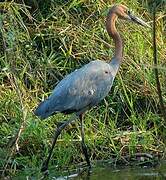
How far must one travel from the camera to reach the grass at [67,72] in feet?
23.9

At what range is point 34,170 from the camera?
22.8 ft

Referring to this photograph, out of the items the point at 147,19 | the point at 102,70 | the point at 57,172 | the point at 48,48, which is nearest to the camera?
the point at 57,172

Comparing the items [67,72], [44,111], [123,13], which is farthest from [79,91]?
[67,72]

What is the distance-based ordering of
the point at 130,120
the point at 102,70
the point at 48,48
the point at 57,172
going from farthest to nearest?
the point at 48,48, the point at 130,120, the point at 102,70, the point at 57,172

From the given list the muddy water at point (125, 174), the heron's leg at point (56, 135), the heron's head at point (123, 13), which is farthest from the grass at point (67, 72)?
the heron's head at point (123, 13)

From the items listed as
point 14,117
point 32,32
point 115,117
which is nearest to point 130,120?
point 115,117

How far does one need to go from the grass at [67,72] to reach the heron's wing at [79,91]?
29cm

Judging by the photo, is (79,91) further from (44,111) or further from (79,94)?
(44,111)

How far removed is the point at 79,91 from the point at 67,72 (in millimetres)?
1400

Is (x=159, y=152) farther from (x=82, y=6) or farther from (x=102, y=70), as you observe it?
(x=82, y=6)

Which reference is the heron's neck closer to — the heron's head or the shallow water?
the heron's head

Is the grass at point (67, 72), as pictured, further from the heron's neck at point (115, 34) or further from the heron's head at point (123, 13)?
the heron's head at point (123, 13)

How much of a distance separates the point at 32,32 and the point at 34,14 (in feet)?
0.99

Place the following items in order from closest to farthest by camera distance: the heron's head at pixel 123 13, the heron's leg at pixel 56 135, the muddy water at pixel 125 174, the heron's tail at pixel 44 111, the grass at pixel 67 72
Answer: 1. the muddy water at pixel 125 174
2. the heron's leg at pixel 56 135
3. the heron's tail at pixel 44 111
4. the grass at pixel 67 72
5. the heron's head at pixel 123 13
